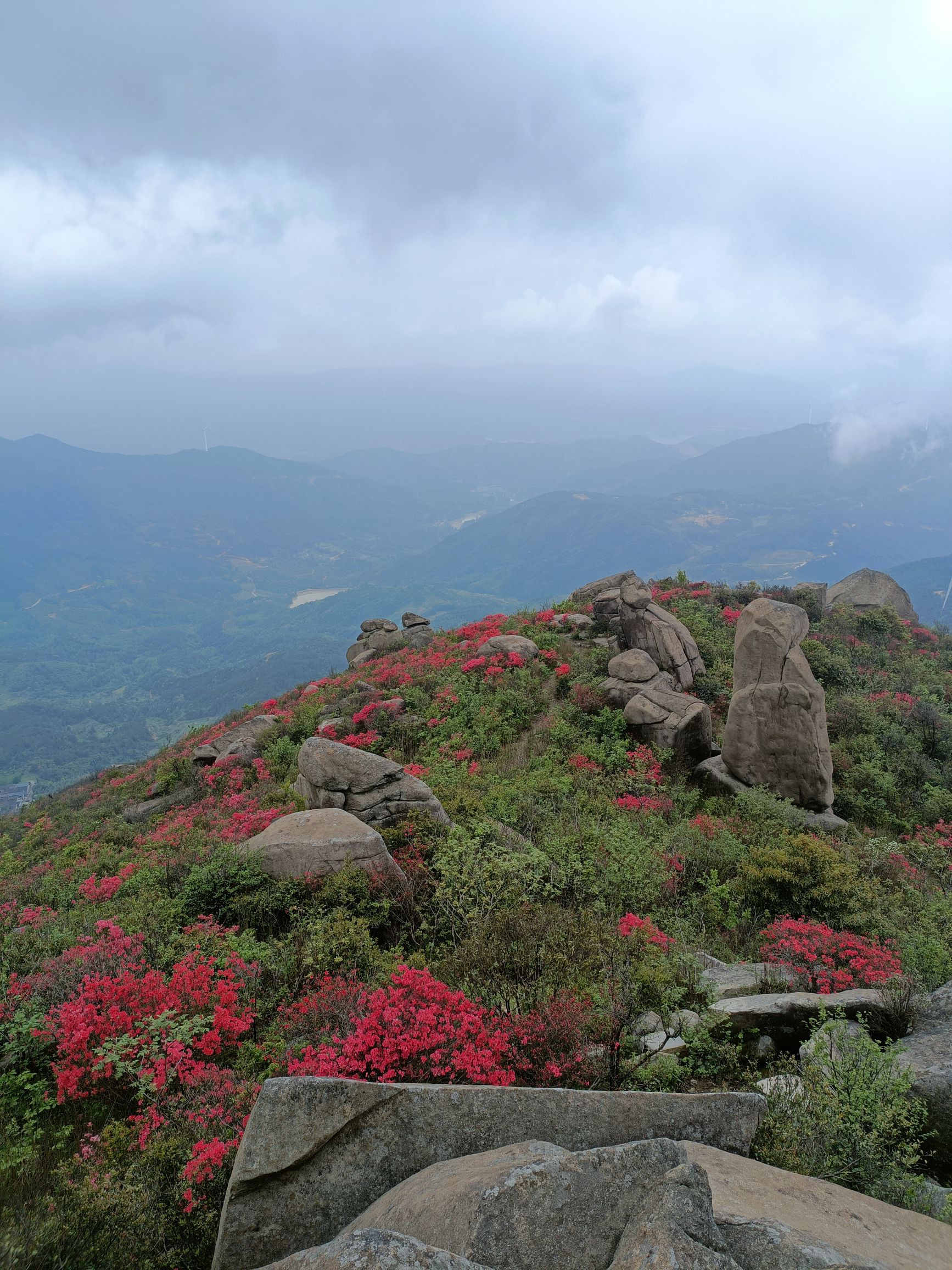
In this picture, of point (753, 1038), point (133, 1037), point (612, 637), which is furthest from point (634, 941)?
point (612, 637)

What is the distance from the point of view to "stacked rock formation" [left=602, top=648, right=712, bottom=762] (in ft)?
53.8

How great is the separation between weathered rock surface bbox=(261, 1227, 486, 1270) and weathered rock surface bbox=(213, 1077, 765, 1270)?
1241 mm

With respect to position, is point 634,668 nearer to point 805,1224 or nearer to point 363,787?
point 363,787

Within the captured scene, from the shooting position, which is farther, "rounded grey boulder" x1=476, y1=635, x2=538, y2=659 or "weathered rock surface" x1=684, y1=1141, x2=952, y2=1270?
"rounded grey boulder" x1=476, y1=635, x2=538, y2=659

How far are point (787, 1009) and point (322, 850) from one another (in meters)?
6.97

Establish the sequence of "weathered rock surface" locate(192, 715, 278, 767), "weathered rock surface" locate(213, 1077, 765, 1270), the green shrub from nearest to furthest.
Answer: "weathered rock surface" locate(213, 1077, 765, 1270) < the green shrub < "weathered rock surface" locate(192, 715, 278, 767)

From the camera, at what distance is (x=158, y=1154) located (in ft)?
15.8

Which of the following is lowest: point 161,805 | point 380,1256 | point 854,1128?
point 161,805

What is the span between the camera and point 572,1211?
10.4ft

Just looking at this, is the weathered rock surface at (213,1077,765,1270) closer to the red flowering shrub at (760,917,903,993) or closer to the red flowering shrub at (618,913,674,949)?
the red flowering shrub at (618,913,674,949)

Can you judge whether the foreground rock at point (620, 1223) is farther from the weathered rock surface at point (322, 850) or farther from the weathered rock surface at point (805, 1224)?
the weathered rock surface at point (322, 850)

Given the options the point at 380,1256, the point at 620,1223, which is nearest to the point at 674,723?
the point at 620,1223

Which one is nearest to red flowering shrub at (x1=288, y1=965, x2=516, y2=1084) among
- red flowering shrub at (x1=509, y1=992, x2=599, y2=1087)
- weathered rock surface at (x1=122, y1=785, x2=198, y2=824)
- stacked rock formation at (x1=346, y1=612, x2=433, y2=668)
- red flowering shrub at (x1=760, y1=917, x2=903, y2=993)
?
red flowering shrub at (x1=509, y1=992, x2=599, y2=1087)

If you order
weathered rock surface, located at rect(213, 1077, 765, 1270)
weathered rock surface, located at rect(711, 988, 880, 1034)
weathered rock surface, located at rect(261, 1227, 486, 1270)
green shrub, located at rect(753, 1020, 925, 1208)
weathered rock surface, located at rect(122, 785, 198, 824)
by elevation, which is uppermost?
weathered rock surface, located at rect(261, 1227, 486, 1270)
